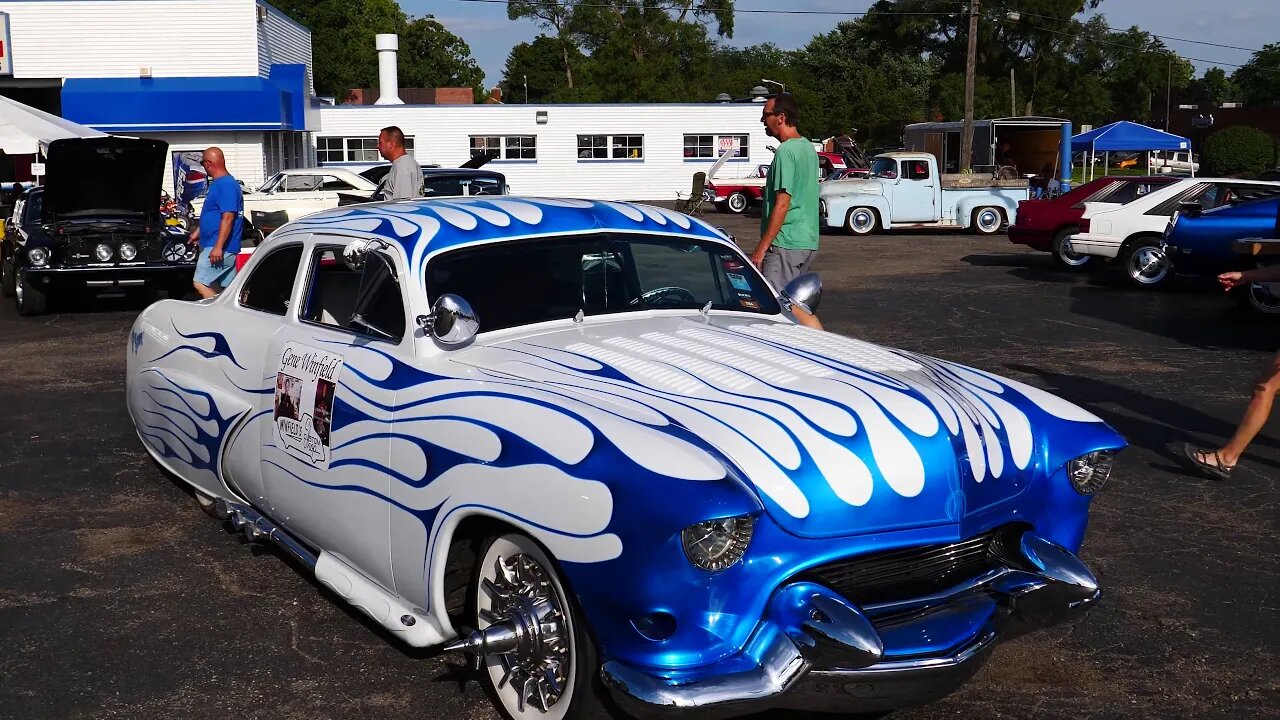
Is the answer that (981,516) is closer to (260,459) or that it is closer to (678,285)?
(678,285)

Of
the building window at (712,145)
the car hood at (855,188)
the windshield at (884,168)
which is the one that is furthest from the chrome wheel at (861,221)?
the building window at (712,145)

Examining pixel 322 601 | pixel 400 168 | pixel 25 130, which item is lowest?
pixel 322 601

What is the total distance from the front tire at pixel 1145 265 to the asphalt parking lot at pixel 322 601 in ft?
23.8

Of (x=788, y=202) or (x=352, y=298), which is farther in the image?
(x=788, y=202)

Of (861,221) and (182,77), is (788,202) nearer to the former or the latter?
(861,221)

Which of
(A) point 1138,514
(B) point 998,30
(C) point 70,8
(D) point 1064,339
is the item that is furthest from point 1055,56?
(A) point 1138,514

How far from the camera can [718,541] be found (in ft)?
10.9

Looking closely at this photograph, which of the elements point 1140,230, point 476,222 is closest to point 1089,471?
point 476,222

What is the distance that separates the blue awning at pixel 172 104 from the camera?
32.8m

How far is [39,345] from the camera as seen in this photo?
12.2 m

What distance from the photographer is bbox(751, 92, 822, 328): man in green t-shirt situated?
8.09m

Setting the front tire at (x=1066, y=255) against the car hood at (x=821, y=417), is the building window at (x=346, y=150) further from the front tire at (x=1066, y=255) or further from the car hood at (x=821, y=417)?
the car hood at (x=821, y=417)

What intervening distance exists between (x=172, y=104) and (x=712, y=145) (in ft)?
60.2

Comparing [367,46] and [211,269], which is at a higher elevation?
[367,46]
